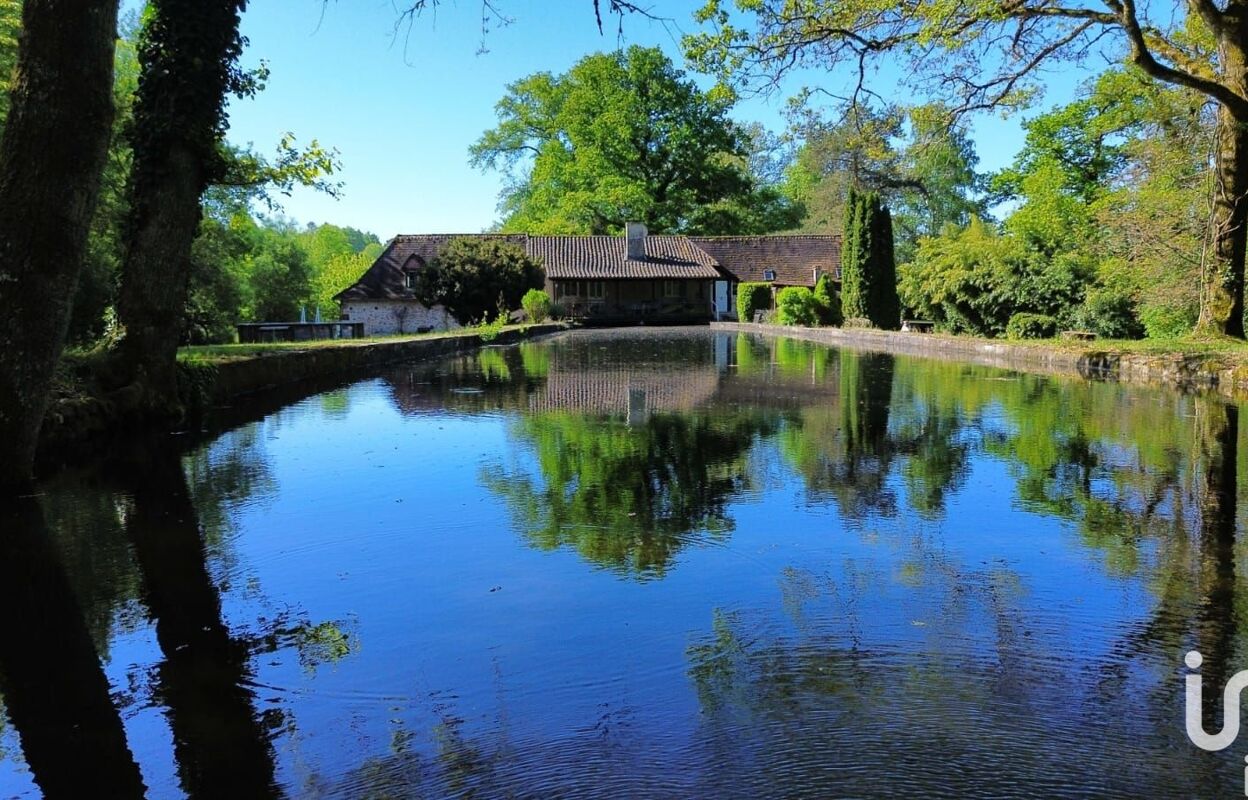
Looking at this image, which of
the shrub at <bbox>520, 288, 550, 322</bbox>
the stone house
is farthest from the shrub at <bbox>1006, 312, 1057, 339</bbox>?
the stone house

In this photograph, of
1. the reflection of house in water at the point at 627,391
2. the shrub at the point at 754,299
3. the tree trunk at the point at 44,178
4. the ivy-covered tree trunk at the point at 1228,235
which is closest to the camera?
the tree trunk at the point at 44,178

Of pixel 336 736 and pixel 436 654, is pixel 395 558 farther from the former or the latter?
pixel 336 736

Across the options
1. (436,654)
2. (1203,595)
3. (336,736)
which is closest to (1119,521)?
(1203,595)

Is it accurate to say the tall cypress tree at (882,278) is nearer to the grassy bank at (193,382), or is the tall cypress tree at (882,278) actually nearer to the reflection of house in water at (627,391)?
the reflection of house in water at (627,391)

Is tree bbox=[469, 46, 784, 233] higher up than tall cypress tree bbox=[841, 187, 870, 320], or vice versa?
tree bbox=[469, 46, 784, 233]

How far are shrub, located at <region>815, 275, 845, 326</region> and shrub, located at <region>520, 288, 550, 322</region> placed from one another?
38.5 ft

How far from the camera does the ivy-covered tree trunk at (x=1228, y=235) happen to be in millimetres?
16125

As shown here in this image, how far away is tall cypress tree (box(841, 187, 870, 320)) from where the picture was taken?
3778cm

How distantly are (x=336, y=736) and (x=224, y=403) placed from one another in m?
10.8

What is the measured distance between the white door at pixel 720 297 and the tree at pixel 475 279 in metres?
16.9

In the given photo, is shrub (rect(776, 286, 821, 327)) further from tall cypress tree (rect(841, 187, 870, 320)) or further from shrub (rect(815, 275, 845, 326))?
tall cypress tree (rect(841, 187, 870, 320))

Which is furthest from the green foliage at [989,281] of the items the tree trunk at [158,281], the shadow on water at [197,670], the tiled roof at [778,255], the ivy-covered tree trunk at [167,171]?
the shadow on water at [197,670]

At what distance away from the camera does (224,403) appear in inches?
507

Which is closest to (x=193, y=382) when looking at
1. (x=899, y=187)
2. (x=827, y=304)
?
(x=827, y=304)
